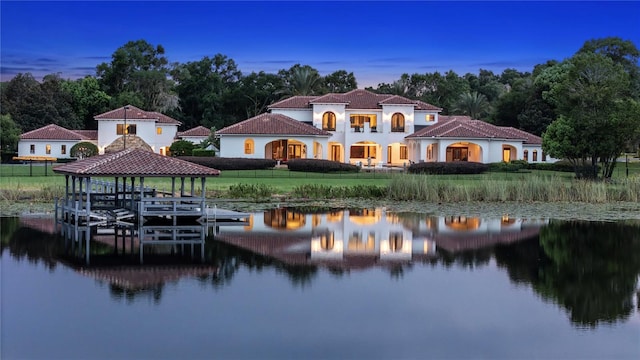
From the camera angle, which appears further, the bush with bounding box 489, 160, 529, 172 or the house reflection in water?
the bush with bounding box 489, 160, 529, 172

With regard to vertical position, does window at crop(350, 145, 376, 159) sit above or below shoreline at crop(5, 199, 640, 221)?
above

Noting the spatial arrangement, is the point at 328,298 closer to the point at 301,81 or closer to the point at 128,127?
the point at 128,127

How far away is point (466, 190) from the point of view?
39.3 m

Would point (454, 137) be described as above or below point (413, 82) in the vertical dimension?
below

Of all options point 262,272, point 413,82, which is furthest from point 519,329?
point 413,82

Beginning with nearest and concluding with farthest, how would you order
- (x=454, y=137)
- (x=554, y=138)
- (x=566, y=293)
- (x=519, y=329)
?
(x=519, y=329), (x=566, y=293), (x=554, y=138), (x=454, y=137)

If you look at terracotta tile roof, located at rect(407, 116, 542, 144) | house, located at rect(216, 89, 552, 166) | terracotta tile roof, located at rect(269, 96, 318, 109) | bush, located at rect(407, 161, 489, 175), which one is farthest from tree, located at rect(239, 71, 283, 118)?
Answer: bush, located at rect(407, 161, 489, 175)

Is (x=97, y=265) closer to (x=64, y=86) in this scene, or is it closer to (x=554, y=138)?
(x=554, y=138)

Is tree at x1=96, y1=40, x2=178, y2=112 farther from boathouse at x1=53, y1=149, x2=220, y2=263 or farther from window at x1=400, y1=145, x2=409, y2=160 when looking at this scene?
boathouse at x1=53, y1=149, x2=220, y2=263

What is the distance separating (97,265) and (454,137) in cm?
4807

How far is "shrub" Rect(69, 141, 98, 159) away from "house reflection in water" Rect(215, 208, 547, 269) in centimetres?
4467

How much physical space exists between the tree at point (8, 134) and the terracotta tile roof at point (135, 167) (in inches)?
1898

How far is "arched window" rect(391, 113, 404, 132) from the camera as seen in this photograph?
70750mm

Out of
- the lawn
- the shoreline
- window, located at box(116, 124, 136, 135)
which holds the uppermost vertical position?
window, located at box(116, 124, 136, 135)
